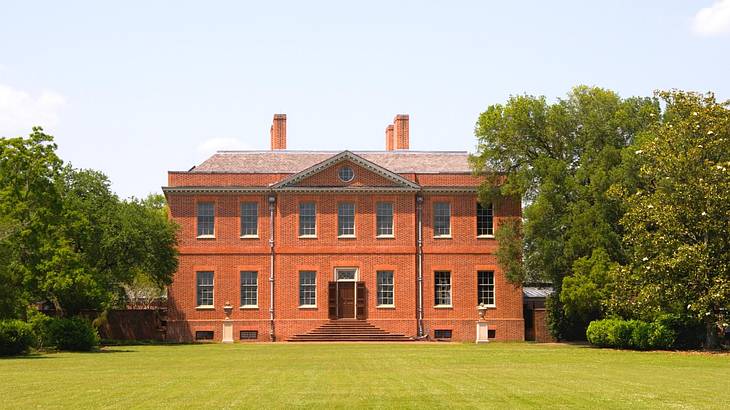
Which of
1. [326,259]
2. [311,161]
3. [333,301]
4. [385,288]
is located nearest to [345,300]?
[333,301]

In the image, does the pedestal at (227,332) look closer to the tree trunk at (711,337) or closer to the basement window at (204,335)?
the basement window at (204,335)

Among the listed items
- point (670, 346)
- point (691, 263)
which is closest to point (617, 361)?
point (691, 263)

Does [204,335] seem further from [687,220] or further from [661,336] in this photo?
[687,220]

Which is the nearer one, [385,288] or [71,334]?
[71,334]

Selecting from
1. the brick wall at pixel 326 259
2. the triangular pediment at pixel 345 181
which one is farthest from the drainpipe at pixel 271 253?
the triangular pediment at pixel 345 181

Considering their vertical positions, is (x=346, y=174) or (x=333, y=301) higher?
(x=346, y=174)

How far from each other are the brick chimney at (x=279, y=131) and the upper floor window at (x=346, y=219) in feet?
23.4

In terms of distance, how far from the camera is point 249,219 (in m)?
50.5

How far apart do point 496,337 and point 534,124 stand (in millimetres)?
10883

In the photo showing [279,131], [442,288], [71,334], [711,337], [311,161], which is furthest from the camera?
[279,131]

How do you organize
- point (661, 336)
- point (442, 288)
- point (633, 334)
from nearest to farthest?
point (661, 336) < point (633, 334) < point (442, 288)

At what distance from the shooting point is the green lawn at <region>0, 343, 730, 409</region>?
1717cm

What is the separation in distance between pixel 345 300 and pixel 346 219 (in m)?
3.90

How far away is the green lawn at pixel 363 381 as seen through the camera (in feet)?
56.3
